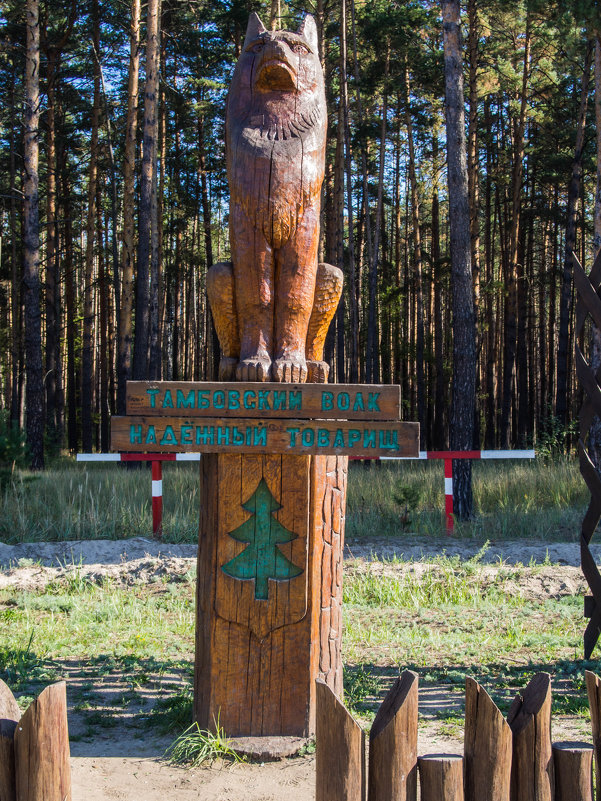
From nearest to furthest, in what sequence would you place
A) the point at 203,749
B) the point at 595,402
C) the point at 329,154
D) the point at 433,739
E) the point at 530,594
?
the point at 203,749 < the point at 433,739 < the point at 595,402 < the point at 530,594 < the point at 329,154

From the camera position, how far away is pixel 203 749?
11.0 ft

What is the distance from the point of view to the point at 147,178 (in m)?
13.7

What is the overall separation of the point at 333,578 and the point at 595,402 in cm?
196

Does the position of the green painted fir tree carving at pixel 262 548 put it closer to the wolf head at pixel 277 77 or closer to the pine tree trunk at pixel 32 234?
the wolf head at pixel 277 77

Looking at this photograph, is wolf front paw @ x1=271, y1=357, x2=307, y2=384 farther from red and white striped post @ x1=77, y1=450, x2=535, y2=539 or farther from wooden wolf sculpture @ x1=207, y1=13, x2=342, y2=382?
red and white striped post @ x1=77, y1=450, x2=535, y2=539

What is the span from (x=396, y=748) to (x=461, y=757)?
18 centimetres

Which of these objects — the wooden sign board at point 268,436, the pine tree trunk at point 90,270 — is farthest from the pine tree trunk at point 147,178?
the wooden sign board at point 268,436

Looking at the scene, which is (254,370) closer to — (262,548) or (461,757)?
(262,548)

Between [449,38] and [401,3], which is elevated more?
[401,3]

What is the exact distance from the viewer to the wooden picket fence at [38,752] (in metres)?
2.00

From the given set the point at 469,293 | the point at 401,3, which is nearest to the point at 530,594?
the point at 469,293

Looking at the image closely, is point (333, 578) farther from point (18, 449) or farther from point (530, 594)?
point (18, 449)

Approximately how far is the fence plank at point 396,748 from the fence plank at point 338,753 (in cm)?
4

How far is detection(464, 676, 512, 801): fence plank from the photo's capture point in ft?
6.76
